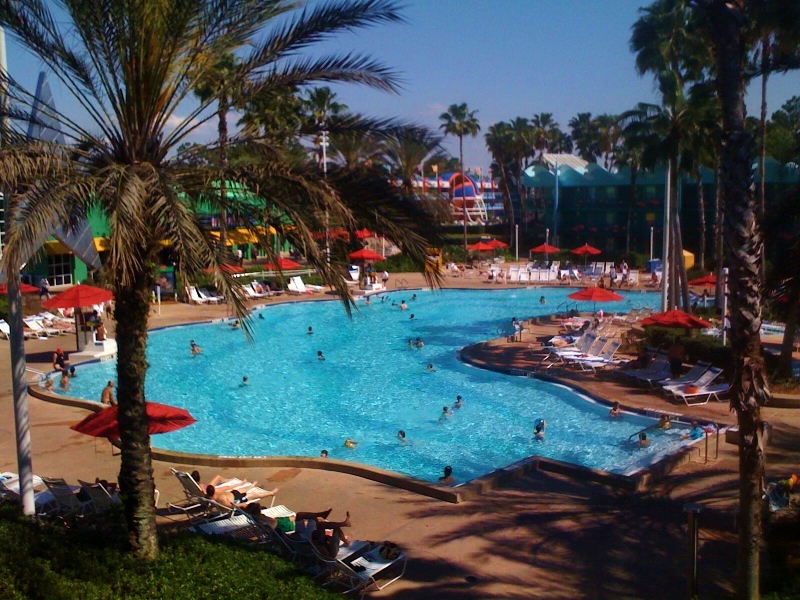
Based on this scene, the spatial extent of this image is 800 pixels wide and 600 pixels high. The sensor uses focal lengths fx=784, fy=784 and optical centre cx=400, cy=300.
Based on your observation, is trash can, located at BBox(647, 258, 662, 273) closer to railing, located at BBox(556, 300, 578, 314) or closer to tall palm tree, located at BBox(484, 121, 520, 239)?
railing, located at BBox(556, 300, 578, 314)

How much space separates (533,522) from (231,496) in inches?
156

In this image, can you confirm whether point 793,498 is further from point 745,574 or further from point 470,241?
point 470,241

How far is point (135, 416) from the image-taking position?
713 cm

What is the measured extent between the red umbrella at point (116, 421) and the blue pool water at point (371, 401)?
15.7 ft

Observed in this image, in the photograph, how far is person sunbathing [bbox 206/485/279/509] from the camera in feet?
Result: 32.1

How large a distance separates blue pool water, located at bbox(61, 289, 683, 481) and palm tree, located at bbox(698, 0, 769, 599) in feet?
16.1

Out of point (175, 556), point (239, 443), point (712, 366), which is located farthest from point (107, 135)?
point (712, 366)

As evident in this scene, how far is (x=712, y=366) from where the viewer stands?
1738cm

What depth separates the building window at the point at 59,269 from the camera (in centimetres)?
3594

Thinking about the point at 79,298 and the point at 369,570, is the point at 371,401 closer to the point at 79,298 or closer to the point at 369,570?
the point at 79,298

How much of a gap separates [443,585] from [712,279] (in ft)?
69.7

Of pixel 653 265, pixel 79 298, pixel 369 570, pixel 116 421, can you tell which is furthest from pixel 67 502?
pixel 653 265

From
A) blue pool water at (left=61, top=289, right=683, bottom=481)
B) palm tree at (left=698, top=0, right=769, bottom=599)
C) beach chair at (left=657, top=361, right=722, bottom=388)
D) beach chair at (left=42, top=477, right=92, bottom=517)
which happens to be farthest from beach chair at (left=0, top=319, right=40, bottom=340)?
palm tree at (left=698, top=0, right=769, bottom=599)

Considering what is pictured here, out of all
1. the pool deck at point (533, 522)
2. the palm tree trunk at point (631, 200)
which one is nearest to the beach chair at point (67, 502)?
the pool deck at point (533, 522)
